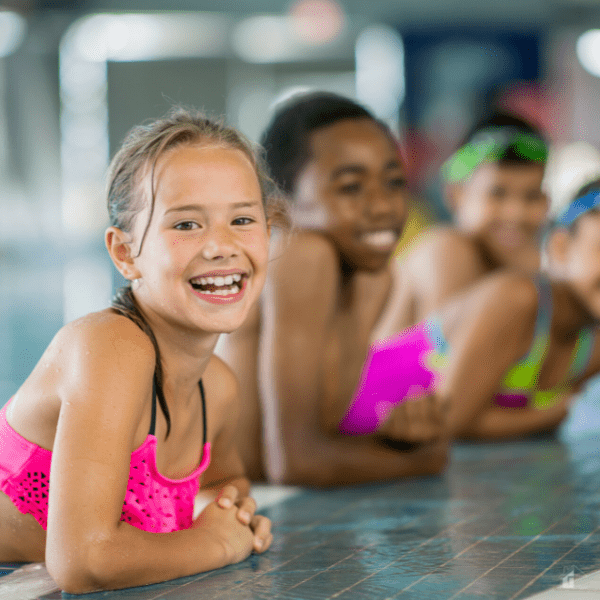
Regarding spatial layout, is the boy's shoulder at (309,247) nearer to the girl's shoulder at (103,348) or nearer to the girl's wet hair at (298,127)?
the girl's wet hair at (298,127)

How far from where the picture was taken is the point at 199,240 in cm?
133

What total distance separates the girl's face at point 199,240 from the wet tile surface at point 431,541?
38cm

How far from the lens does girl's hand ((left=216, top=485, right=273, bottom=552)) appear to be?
145cm

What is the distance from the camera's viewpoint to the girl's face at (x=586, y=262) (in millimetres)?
Answer: 2658

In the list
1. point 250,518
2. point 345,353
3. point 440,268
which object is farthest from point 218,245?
point 440,268

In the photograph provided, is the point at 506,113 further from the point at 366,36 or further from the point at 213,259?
the point at 366,36

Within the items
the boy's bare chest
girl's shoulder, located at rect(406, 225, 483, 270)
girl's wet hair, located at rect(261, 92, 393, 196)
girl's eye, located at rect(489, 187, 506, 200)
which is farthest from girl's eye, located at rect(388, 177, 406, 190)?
girl's eye, located at rect(489, 187, 506, 200)

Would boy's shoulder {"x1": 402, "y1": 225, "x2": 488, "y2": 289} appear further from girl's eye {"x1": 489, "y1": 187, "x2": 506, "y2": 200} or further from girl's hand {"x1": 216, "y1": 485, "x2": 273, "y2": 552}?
girl's hand {"x1": 216, "y1": 485, "x2": 273, "y2": 552}

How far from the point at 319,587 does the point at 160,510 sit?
29 cm

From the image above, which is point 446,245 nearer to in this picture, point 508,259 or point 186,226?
point 508,259

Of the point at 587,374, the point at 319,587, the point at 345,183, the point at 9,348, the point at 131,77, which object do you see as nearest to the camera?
the point at 319,587

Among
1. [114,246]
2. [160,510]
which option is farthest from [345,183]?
[160,510]

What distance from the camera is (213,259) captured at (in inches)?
52.8

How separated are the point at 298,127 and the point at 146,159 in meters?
0.83
